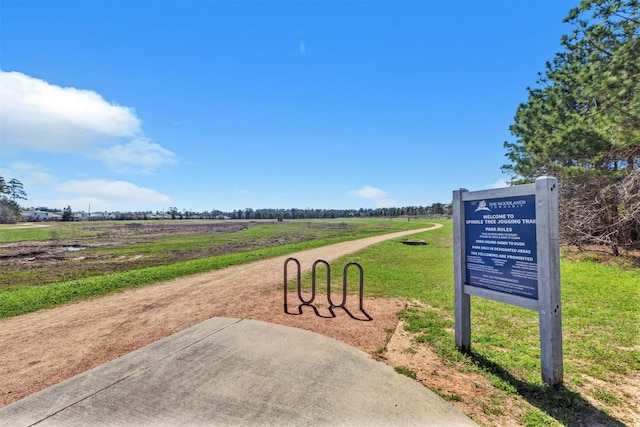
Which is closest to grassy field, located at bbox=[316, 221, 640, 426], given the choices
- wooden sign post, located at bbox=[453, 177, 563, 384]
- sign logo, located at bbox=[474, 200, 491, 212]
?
wooden sign post, located at bbox=[453, 177, 563, 384]

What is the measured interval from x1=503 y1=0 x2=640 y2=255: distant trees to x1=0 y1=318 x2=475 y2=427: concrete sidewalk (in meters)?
11.1

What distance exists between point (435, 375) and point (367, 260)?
995 centimetres

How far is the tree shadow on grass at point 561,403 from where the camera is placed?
114 inches

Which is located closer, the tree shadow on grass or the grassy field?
the tree shadow on grass

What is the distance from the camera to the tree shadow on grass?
2.89 metres

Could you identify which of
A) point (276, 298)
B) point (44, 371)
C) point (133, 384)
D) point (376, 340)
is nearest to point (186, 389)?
point (133, 384)

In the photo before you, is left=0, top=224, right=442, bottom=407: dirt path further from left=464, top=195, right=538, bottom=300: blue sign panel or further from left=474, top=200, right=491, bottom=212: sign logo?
left=474, top=200, right=491, bottom=212: sign logo

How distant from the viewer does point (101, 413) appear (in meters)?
2.92

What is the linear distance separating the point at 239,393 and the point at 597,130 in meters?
13.1

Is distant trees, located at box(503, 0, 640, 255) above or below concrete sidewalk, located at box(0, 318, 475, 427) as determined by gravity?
above

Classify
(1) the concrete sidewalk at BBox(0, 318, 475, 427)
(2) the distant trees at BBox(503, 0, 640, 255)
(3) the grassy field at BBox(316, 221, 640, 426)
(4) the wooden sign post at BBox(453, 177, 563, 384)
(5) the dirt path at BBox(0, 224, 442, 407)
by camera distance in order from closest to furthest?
(1) the concrete sidewalk at BBox(0, 318, 475, 427)
(3) the grassy field at BBox(316, 221, 640, 426)
(4) the wooden sign post at BBox(453, 177, 563, 384)
(5) the dirt path at BBox(0, 224, 442, 407)
(2) the distant trees at BBox(503, 0, 640, 255)

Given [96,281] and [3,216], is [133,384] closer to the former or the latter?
[96,281]

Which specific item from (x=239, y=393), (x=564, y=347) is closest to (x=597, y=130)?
(x=564, y=347)

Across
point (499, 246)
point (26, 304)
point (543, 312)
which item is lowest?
point (26, 304)
